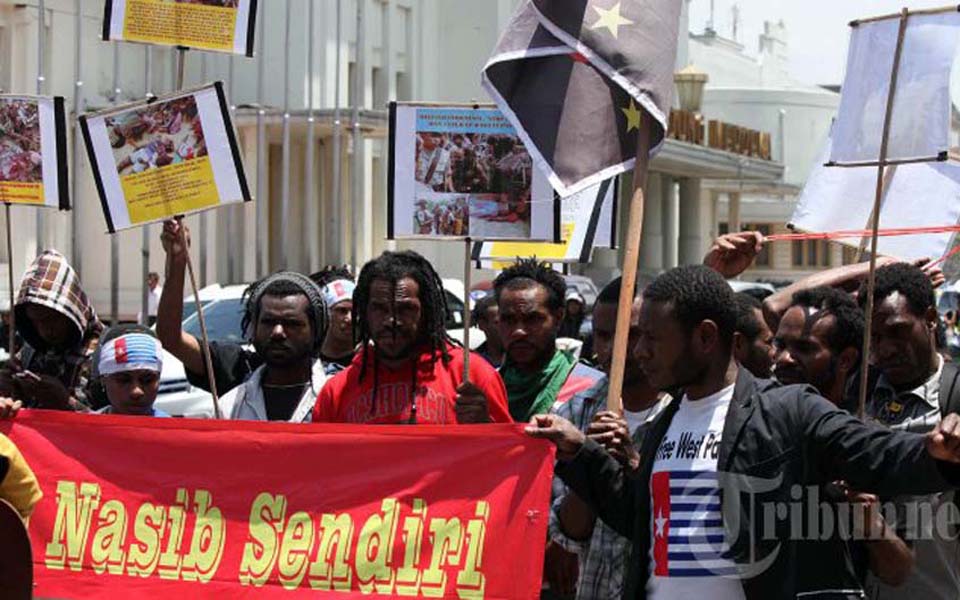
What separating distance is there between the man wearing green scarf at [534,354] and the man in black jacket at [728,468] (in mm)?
1830

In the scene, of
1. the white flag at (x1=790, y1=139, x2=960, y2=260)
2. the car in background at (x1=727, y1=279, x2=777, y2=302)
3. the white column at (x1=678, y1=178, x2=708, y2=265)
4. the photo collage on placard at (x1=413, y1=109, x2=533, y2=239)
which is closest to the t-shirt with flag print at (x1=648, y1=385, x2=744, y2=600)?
the photo collage on placard at (x1=413, y1=109, x2=533, y2=239)

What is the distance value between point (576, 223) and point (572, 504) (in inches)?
98.2

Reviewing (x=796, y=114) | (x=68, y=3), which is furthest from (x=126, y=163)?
(x=796, y=114)

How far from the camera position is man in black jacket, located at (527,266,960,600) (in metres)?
4.50

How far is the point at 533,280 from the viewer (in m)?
7.21

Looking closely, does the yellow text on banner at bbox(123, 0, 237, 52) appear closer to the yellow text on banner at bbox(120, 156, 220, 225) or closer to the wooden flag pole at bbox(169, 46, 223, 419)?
the wooden flag pole at bbox(169, 46, 223, 419)

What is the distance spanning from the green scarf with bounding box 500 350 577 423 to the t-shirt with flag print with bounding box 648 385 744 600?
76.3 inches

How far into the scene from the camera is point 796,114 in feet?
197

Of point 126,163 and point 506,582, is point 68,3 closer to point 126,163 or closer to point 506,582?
point 126,163

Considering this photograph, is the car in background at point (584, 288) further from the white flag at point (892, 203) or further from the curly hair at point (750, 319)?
the curly hair at point (750, 319)

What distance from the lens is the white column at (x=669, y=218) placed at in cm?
5009

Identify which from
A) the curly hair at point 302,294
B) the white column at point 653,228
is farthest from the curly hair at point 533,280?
the white column at point 653,228

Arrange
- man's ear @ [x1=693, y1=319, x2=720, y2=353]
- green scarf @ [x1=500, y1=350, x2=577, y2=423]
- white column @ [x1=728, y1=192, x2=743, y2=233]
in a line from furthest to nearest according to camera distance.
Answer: white column @ [x1=728, y1=192, x2=743, y2=233] < green scarf @ [x1=500, y1=350, x2=577, y2=423] < man's ear @ [x1=693, y1=319, x2=720, y2=353]

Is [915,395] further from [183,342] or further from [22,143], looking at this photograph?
[22,143]
